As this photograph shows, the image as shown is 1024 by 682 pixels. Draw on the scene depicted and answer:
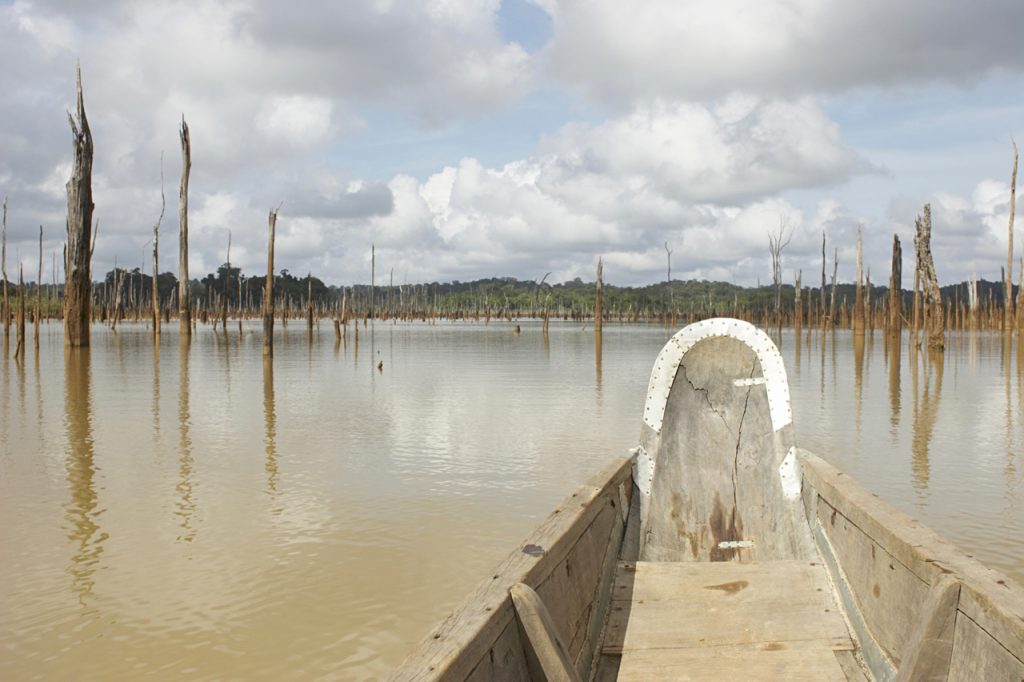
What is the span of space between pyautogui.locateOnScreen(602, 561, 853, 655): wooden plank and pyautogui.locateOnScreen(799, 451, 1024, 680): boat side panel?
185 millimetres

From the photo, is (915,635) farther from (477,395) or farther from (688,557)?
(477,395)

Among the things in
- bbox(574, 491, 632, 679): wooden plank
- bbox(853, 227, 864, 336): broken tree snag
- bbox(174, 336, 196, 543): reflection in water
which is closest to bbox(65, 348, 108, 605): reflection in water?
bbox(174, 336, 196, 543): reflection in water

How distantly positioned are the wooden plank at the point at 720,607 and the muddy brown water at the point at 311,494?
47.5 inches

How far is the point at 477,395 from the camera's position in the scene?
1459 centimetres

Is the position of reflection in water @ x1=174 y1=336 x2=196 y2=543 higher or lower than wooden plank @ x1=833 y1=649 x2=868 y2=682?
lower

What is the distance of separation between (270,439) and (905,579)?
8.34 meters

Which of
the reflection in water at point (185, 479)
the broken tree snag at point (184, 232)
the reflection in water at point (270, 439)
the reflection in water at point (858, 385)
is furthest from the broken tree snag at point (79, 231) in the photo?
the reflection in water at point (858, 385)

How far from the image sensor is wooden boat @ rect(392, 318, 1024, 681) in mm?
2264

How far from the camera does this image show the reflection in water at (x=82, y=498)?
503 centimetres

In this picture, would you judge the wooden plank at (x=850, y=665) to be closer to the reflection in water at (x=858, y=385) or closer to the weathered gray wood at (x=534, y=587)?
the weathered gray wood at (x=534, y=587)

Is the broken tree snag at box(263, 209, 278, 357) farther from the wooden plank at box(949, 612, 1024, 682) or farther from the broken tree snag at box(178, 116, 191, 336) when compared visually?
the wooden plank at box(949, 612, 1024, 682)

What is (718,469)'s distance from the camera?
4.56 meters

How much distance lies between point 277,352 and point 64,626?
953 inches

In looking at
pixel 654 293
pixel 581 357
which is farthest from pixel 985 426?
pixel 654 293
